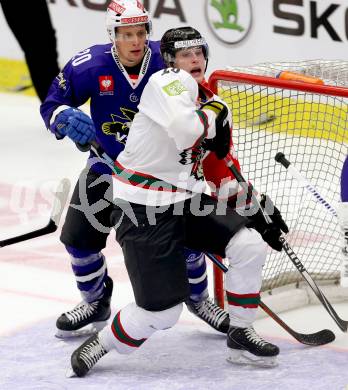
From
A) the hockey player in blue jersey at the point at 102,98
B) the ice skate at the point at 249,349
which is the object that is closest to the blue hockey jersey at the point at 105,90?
the hockey player in blue jersey at the point at 102,98

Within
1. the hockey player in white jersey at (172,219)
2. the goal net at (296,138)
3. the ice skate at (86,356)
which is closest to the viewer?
the hockey player in white jersey at (172,219)

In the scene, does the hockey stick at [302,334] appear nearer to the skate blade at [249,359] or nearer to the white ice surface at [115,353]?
the white ice surface at [115,353]

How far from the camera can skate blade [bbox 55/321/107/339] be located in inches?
153

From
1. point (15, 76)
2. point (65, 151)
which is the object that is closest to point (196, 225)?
point (65, 151)

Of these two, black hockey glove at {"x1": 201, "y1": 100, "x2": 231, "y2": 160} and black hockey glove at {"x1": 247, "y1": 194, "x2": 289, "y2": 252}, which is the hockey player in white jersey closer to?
black hockey glove at {"x1": 201, "y1": 100, "x2": 231, "y2": 160}

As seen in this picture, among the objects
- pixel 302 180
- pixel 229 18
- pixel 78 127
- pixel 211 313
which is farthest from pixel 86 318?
pixel 229 18

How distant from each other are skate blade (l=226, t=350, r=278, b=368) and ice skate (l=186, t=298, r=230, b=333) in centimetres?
27

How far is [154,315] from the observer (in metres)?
3.39

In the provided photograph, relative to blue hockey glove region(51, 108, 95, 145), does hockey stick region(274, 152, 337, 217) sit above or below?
below

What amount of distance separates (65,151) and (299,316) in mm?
2655

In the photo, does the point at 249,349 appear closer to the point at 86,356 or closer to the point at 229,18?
the point at 86,356

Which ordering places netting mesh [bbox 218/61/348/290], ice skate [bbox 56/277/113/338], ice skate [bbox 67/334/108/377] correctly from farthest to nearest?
netting mesh [bbox 218/61/348/290] → ice skate [bbox 56/277/113/338] → ice skate [bbox 67/334/108/377]

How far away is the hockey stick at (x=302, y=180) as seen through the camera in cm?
397

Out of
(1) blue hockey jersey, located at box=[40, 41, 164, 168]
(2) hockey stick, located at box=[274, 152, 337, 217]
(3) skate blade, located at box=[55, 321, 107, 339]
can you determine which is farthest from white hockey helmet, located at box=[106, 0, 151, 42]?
(3) skate blade, located at box=[55, 321, 107, 339]
